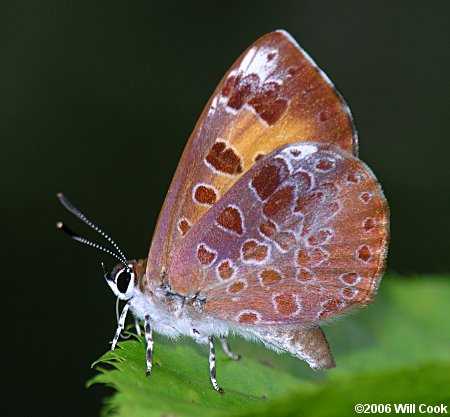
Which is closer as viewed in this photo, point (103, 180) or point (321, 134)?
point (321, 134)

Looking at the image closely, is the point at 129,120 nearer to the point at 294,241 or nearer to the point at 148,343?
the point at 294,241

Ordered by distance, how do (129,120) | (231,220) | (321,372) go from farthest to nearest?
(129,120) → (321,372) → (231,220)

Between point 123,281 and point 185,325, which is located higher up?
point 123,281

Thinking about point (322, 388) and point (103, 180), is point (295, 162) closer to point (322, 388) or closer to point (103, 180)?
point (322, 388)

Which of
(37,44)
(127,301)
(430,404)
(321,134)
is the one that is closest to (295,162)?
(321,134)

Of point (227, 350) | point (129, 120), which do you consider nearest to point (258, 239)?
point (227, 350)

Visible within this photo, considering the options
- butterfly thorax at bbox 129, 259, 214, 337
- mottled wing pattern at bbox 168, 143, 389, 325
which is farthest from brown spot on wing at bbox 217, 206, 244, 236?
butterfly thorax at bbox 129, 259, 214, 337

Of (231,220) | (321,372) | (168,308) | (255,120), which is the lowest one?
(321,372)

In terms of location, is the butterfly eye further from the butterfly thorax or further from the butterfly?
the butterfly thorax
